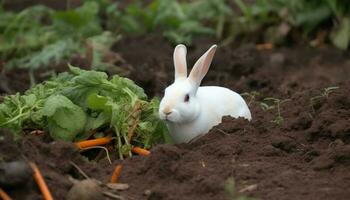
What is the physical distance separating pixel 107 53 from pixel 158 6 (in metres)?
1.69

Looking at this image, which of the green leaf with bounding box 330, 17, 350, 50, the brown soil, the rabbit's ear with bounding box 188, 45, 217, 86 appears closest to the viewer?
the brown soil

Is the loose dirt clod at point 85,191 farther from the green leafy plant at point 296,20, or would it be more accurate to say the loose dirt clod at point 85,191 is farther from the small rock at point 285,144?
the green leafy plant at point 296,20

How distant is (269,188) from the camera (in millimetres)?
4137

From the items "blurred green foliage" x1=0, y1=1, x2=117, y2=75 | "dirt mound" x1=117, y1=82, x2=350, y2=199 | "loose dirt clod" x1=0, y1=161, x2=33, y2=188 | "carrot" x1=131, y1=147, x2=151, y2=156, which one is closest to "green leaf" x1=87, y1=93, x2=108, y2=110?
"carrot" x1=131, y1=147, x2=151, y2=156

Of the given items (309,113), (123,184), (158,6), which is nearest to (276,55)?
(158,6)

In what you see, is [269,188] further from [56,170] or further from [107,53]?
[107,53]

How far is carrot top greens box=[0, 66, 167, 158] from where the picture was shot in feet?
15.9

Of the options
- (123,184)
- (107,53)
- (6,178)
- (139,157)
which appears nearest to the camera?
(6,178)

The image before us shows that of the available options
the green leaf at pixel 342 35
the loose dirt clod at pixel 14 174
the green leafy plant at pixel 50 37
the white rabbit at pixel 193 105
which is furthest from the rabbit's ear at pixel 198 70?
the green leaf at pixel 342 35

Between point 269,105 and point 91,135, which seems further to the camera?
point 269,105

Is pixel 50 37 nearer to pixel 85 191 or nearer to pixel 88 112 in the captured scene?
pixel 88 112

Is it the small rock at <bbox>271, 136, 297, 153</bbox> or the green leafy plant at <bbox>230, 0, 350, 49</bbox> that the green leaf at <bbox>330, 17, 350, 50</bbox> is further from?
the small rock at <bbox>271, 136, 297, 153</bbox>

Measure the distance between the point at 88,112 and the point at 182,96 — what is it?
58cm

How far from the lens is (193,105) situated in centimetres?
489
